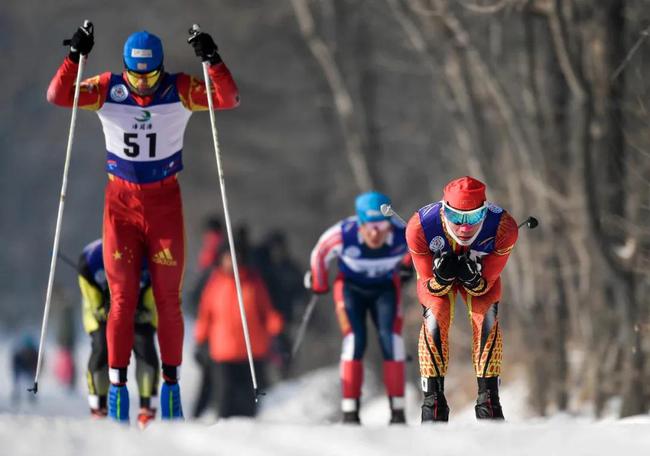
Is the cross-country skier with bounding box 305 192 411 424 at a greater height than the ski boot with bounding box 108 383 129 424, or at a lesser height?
greater

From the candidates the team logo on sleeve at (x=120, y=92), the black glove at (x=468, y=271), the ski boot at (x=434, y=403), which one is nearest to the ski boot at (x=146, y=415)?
the ski boot at (x=434, y=403)

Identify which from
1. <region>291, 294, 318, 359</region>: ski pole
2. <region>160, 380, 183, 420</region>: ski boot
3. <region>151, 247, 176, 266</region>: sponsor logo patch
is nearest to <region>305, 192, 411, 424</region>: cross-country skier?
<region>291, 294, 318, 359</region>: ski pole

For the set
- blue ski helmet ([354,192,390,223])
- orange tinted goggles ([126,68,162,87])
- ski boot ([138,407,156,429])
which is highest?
orange tinted goggles ([126,68,162,87])

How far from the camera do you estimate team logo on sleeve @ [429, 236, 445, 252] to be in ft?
23.9

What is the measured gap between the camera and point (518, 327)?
14797 millimetres

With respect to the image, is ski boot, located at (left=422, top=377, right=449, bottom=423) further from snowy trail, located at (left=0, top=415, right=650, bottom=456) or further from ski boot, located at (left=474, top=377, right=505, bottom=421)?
snowy trail, located at (left=0, top=415, right=650, bottom=456)

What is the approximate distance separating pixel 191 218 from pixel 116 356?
17.6 m

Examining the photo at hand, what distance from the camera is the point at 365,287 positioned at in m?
9.91

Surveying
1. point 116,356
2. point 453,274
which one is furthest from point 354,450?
point 116,356

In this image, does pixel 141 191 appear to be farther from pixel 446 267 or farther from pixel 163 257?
pixel 446 267

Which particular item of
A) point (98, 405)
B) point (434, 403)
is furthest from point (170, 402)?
point (434, 403)

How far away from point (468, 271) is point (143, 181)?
2050 mm

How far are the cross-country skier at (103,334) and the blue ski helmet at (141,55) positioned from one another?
1.30 metres

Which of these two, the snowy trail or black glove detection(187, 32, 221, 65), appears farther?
black glove detection(187, 32, 221, 65)
